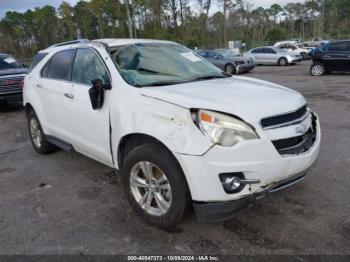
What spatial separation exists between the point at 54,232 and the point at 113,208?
2.14ft

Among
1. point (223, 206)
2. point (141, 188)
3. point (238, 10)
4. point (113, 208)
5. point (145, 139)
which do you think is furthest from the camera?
point (238, 10)

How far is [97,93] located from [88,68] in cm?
63

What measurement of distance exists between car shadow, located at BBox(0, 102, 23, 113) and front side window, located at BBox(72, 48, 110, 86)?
7411mm

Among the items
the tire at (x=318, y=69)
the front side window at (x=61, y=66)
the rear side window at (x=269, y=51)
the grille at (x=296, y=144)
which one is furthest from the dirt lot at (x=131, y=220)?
the rear side window at (x=269, y=51)

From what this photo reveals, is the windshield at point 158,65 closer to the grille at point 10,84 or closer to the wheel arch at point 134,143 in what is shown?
the wheel arch at point 134,143

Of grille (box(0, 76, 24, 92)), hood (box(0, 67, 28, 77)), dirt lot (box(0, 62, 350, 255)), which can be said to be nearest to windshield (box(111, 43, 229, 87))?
dirt lot (box(0, 62, 350, 255))

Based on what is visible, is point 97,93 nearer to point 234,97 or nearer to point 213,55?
point 234,97

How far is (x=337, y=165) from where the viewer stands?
4.52 metres

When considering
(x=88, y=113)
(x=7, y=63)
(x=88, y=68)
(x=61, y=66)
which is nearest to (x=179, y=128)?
(x=88, y=113)

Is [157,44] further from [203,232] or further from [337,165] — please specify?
[337,165]

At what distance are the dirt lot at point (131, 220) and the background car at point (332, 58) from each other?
11690 millimetres

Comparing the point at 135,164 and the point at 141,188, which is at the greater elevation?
the point at 135,164

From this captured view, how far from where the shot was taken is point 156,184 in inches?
123

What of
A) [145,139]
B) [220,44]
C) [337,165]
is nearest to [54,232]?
[145,139]
